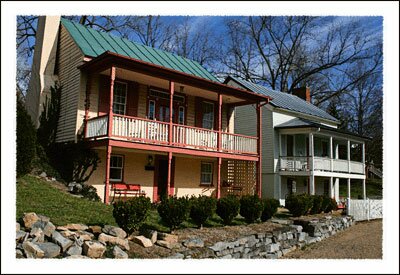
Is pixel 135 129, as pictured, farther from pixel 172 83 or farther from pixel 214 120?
pixel 214 120

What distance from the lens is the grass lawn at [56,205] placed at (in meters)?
9.87

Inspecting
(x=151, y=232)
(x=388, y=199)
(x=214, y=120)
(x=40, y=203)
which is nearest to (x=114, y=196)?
(x=40, y=203)

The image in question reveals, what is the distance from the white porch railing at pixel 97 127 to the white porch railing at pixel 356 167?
1706 centimetres

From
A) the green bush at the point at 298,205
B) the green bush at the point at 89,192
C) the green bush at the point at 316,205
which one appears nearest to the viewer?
the green bush at the point at 89,192

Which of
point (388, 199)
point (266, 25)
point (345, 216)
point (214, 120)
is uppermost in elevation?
point (266, 25)

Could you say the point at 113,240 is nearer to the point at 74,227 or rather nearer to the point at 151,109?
the point at 74,227

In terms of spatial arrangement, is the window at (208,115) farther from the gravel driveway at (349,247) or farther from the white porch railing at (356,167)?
the white porch railing at (356,167)

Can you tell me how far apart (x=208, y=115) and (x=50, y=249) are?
13.1 meters

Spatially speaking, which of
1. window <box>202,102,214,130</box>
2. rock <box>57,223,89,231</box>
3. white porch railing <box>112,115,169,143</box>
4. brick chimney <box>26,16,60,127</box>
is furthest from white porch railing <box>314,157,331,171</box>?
rock <box>57,223,89,231</box>

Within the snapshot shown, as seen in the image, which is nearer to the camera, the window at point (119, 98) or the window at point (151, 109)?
the window at point (119, 98)

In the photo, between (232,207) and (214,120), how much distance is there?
8.01 m

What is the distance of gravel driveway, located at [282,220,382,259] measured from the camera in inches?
468

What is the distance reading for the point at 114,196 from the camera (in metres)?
14.8

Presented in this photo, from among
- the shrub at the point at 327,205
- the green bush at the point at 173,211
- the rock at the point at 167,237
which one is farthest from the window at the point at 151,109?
the shrub at the point at 327,205
